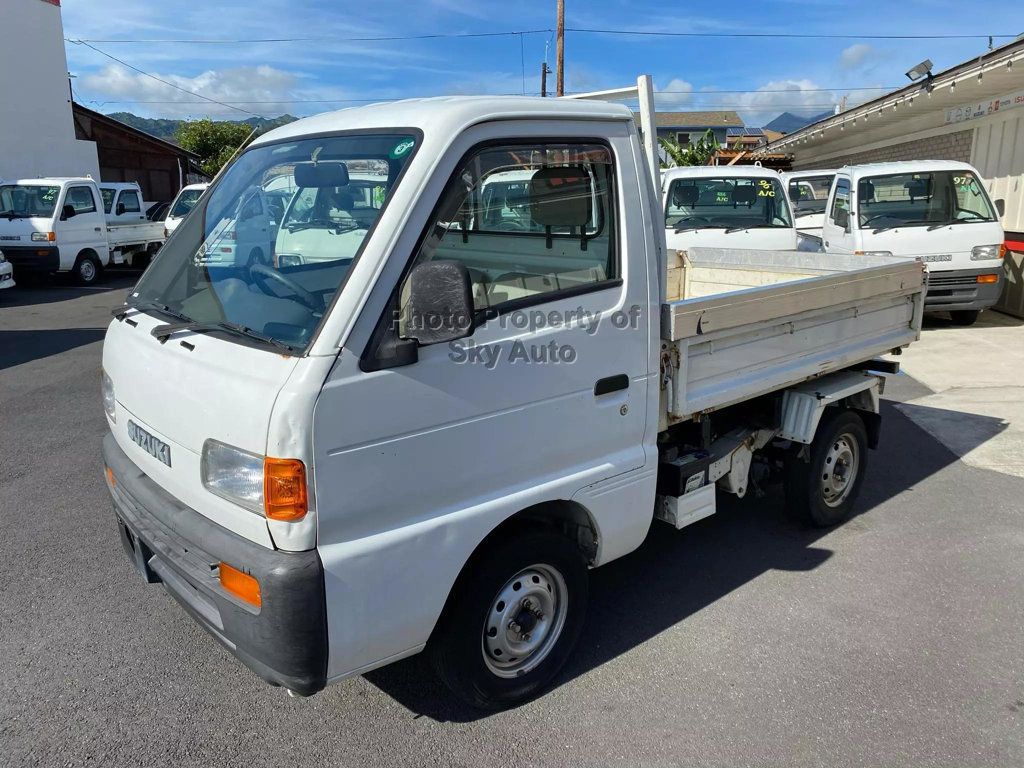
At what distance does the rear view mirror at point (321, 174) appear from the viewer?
2.96 meters

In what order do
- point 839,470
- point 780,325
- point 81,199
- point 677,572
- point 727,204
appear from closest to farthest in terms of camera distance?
point 780,325, point 677,572, point 839,470, point 727,204, point 81,199

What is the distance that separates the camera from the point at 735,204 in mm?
10109

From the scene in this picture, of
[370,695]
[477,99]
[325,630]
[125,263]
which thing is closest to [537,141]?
[477,99]

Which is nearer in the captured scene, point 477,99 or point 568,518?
point 477,99

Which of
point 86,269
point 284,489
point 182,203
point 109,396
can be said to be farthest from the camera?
point 182,203

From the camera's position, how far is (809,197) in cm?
1508

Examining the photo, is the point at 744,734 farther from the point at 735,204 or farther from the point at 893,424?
the point at 735,204

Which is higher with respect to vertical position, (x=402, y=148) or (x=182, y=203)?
(x=182, y=203)

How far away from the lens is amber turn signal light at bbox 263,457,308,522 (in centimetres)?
230

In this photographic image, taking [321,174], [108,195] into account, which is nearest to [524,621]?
[321,174]

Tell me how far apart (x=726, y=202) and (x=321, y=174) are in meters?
8.04

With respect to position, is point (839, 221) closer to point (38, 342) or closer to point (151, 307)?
point (151, 307)

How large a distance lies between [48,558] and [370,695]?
2.27 metres

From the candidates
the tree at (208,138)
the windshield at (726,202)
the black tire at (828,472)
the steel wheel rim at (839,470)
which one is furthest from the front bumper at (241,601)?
the tree at (208,138)
